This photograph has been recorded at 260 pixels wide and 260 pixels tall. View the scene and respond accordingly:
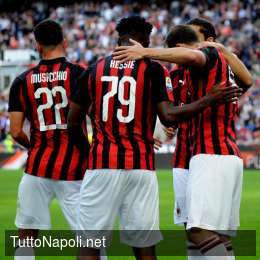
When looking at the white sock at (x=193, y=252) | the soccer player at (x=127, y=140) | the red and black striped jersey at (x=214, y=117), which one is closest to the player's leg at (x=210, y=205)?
the red and black striped jersey at (x=214, y=117)

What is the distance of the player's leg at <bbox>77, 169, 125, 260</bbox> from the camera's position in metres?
6.96

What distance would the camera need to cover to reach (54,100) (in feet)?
25.8

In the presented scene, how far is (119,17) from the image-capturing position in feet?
123

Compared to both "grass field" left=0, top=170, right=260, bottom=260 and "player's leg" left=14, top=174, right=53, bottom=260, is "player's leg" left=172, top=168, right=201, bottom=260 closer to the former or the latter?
"player's leg" left=14, top=174, right=53, bottom=260

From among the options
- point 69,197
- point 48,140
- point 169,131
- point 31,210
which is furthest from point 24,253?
point 169,131

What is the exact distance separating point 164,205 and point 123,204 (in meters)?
9.46

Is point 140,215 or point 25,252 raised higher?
point 140,215

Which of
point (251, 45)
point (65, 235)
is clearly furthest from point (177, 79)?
point (251, 45)

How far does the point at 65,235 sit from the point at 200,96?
434 centimetres

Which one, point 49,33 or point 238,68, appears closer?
point 238,68

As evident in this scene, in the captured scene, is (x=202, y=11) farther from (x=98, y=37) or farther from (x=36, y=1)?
(x=36, y=1)

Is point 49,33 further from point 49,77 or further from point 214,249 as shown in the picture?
point 214,249

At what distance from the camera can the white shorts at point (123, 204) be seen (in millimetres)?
6973

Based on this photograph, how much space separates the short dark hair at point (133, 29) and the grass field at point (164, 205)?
3333mm
